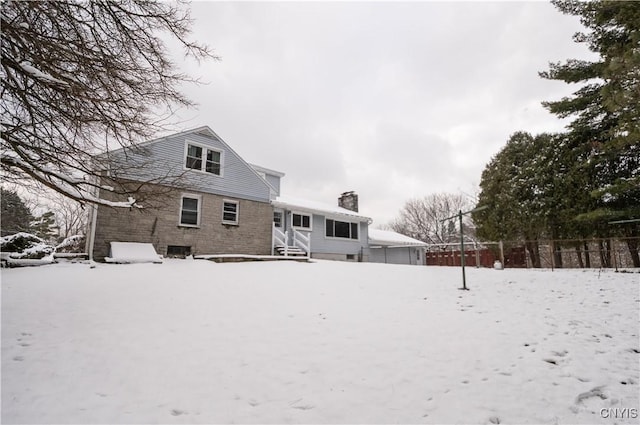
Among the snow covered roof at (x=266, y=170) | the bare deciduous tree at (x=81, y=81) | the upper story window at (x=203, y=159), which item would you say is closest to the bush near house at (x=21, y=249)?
the upper story window at (x=203, y=159)

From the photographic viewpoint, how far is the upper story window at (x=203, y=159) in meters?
13.5

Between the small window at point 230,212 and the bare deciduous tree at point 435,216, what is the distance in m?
27.5

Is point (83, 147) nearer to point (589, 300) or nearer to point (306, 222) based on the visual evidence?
point (589, 300)

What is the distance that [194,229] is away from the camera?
42.7 feet

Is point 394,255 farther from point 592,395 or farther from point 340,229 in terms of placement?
point 592,395

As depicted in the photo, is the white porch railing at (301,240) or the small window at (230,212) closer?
the small window at (230,212)

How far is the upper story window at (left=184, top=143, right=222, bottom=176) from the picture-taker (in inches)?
533

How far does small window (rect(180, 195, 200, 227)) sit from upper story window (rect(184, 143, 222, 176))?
1472 millimetres

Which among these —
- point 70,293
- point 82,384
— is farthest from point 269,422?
point 70,293

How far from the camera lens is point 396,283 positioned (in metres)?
8.92

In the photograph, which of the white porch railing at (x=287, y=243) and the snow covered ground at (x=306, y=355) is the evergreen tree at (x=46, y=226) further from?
the snow covered ground at (x=306, y=355)

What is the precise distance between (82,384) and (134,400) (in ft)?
2.34

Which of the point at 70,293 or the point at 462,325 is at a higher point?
the point at 70,293

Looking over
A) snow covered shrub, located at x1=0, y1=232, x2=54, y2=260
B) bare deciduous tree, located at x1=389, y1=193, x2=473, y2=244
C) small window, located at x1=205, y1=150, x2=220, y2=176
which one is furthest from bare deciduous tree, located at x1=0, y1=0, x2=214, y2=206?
bare deciduous tree, located at x1=389, y1=193, x2=473, y2=244
